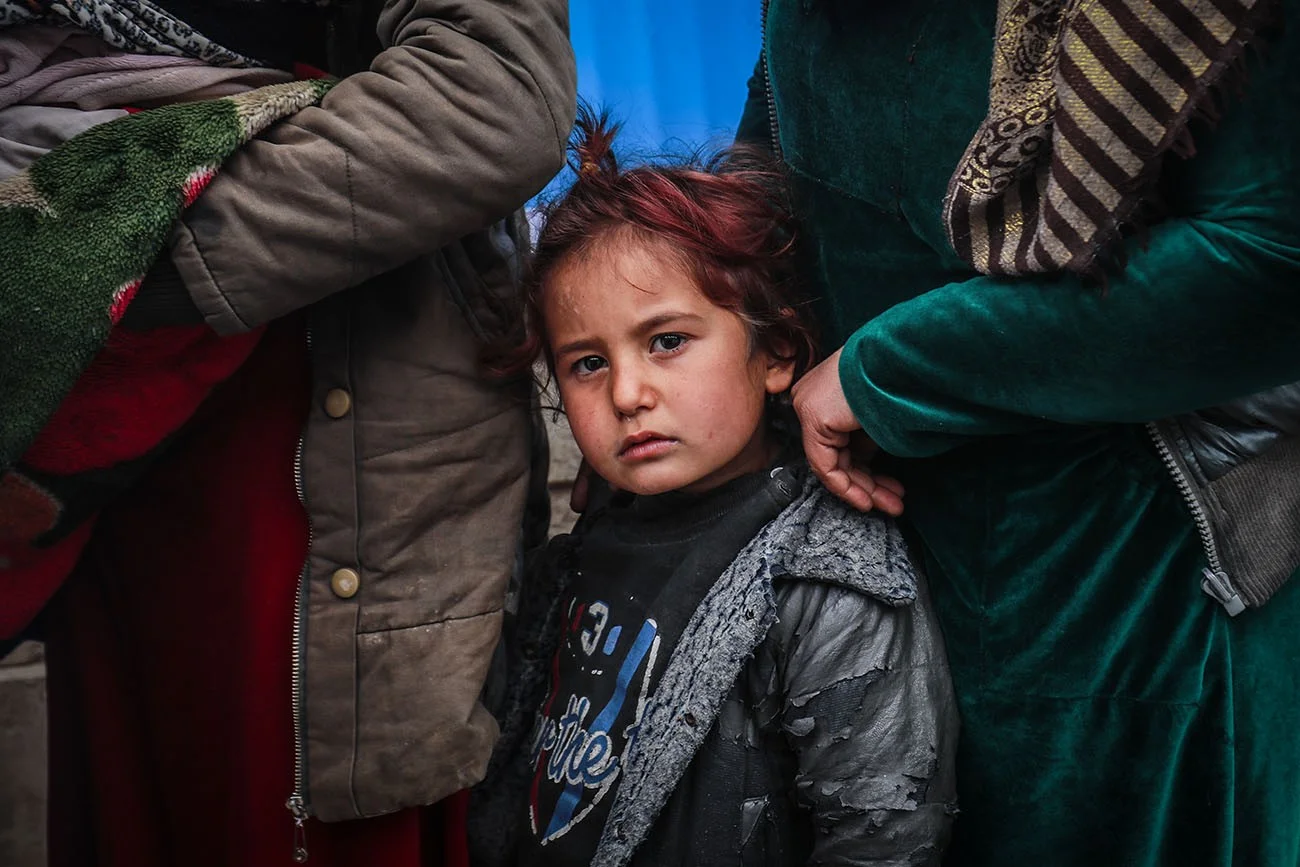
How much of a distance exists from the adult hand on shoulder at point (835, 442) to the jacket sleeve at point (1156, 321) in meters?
0.11

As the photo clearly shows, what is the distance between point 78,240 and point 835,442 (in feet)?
2.86

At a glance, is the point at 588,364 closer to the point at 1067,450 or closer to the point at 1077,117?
the point at 1067,450

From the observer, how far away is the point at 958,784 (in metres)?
1.34

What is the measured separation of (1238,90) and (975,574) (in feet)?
2.02

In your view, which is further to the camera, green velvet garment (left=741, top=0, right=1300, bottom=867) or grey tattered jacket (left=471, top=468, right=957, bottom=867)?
grey tattered jacket (left=471, top=468, right=957, bottom=867)

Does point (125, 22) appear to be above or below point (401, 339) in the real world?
above

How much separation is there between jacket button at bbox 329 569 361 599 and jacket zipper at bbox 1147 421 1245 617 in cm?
95

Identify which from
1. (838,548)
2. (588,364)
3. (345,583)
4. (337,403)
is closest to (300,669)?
(345,583)

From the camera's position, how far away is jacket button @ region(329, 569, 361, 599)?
1.36m

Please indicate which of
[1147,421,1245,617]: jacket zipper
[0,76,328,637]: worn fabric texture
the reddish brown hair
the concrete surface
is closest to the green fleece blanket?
[0,76,328,637]: worn fabric texture

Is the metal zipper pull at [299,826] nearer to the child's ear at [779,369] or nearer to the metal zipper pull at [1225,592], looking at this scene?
the child's ear at [779,369]

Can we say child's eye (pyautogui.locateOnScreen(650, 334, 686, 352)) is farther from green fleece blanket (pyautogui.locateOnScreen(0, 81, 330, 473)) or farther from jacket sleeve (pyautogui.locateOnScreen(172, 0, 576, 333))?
green fleece blanket (pyautogui.locateOnScreen(0, 81, 330, 473))

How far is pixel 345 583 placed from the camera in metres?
1.36

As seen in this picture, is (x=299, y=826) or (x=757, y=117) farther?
(x=757, y=117)
